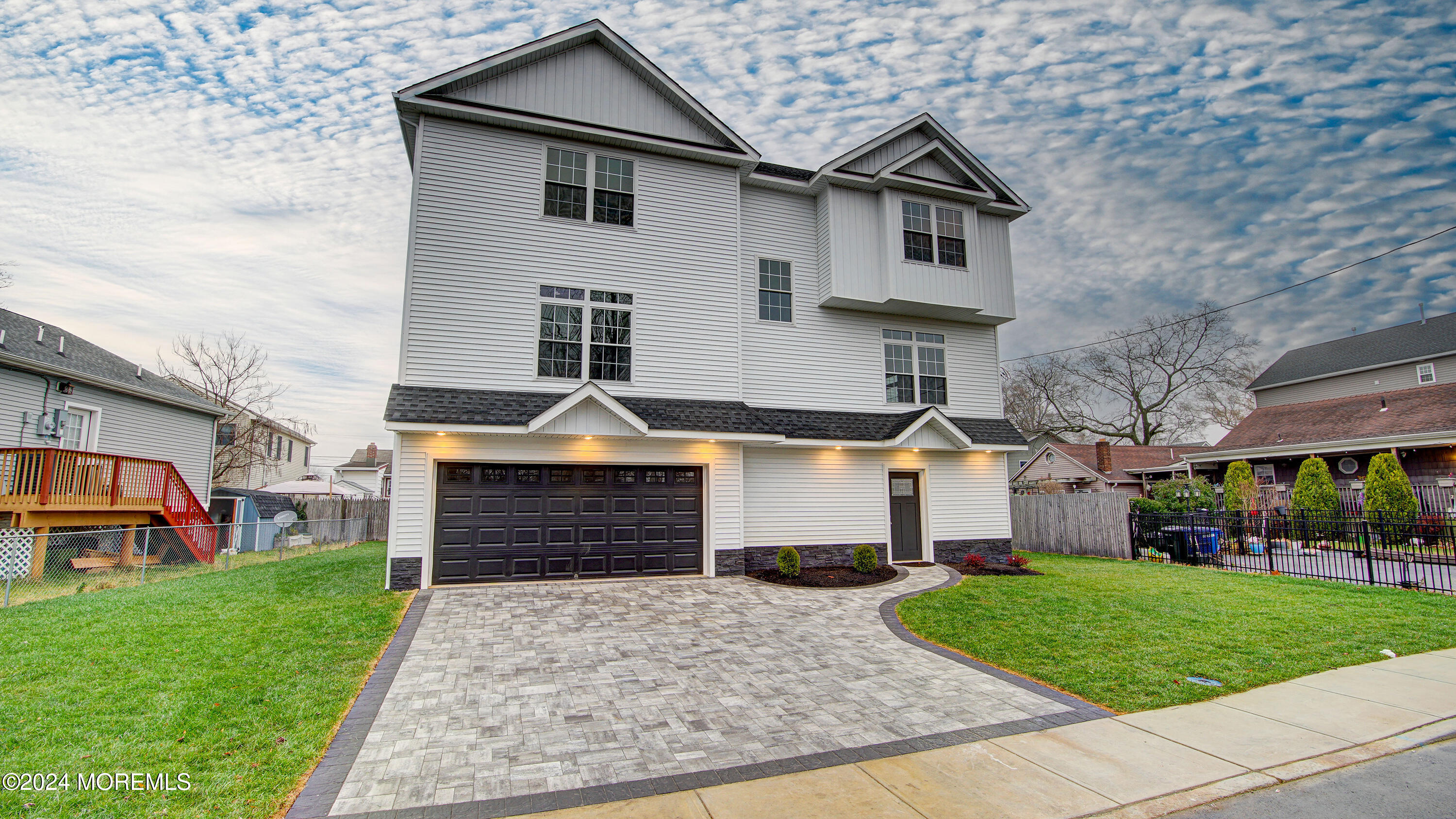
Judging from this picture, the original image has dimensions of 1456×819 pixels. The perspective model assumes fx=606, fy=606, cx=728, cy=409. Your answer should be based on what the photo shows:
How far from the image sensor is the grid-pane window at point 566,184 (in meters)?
12.5

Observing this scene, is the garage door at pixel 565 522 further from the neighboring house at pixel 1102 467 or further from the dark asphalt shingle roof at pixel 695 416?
the neighboring house at pixel 1102 467

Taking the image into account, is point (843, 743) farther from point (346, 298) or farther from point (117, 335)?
point (117, 335)

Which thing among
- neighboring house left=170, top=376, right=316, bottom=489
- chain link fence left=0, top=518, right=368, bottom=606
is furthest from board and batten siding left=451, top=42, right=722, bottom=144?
neighboring house left=170, top=376, right=316, bottom=489

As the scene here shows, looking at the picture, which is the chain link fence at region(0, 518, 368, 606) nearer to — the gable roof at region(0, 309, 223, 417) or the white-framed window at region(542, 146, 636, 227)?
the gable roof at region(0, 309, 223, 417)

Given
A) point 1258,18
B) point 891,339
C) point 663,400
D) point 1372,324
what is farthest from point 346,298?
point 1372,324

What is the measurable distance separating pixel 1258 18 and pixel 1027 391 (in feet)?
107

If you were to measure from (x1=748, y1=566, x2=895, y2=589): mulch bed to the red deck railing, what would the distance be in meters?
13.0

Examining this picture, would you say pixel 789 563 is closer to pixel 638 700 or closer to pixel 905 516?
pixel 905 516

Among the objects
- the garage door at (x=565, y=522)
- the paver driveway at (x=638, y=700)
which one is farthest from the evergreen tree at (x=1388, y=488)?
the garage door at (x=565, y=522)

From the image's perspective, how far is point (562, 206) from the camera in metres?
Answer: 12.5

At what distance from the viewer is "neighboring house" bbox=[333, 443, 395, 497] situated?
4072 centimetres

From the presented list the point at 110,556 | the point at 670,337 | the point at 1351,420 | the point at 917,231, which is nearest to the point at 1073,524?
the point at 917,231

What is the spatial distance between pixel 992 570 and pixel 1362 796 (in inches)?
397

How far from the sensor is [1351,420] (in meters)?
24.0
